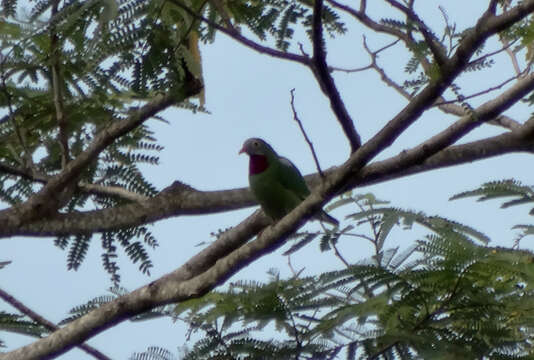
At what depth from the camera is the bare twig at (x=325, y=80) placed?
10.2ft

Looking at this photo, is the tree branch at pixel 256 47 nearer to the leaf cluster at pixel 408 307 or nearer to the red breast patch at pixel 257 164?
the leaf cluster at pixel 408 307

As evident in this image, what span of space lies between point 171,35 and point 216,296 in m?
1.01

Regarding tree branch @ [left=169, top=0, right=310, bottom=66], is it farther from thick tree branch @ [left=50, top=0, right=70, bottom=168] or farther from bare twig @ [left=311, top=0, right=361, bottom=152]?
thick tree branch @ [left=50, top=0, right=70, bottom=168]

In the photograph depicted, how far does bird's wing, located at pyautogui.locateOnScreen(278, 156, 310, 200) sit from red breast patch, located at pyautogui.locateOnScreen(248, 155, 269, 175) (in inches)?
4.4

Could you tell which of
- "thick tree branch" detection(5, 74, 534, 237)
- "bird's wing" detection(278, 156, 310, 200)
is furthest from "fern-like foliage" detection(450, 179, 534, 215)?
"bird's wing" detection(278, 156, 310, 200)

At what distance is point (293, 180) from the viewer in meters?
5.60

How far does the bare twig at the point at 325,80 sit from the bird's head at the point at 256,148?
270 cm

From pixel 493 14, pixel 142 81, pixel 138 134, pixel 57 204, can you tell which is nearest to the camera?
pixel 493 14

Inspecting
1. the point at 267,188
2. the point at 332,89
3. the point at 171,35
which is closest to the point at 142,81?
the point at 171,35

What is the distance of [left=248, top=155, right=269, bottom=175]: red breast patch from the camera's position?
5.74 metres

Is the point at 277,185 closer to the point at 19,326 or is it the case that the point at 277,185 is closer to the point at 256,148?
the point at 256,148

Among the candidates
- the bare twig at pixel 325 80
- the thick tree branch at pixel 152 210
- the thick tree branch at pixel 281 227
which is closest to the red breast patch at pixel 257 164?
the thick tree branch at pixel 152 210

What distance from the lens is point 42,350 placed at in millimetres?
4176

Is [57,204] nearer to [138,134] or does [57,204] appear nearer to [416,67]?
[138,134]
